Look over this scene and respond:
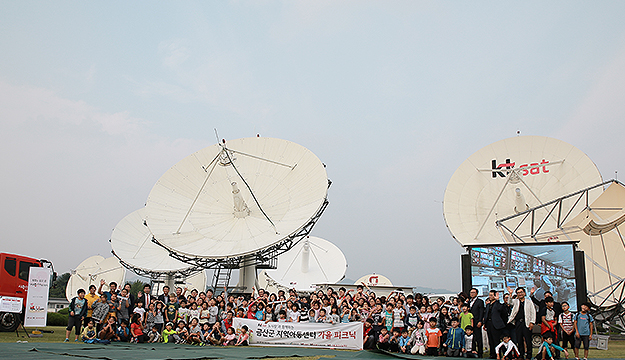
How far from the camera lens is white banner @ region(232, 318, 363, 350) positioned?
14508 mm

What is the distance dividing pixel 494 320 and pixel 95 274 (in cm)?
4282

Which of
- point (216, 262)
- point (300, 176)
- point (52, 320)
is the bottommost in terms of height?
point (52, 320)

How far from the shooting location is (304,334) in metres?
15.1

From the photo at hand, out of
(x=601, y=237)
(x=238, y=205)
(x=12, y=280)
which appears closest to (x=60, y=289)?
(x=238, y=205)

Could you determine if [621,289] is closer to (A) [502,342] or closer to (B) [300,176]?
(A) [502,342]

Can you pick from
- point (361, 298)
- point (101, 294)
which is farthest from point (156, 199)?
point (361, 298)

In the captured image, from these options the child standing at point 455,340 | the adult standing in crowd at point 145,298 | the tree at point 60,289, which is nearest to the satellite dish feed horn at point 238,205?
the adult standing in crowd at point 145,298

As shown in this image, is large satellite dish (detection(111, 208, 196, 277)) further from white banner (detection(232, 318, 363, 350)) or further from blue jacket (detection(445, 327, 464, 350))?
blue jacket (detection(445, 327, 464, 350))

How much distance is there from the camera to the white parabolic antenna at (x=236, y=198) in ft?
80.4

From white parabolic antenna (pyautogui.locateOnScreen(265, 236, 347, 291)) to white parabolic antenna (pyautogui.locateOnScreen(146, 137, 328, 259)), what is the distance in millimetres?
14416

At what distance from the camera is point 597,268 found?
76.1ft

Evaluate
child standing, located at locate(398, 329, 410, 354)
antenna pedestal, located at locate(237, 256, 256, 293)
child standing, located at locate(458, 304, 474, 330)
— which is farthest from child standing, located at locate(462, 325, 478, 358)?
antenna pedestal, located at locate(237, 256, 256, 293)

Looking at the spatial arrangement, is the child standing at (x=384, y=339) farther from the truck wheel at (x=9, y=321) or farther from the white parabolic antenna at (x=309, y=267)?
the white parabolic antenna at (x=309, y=267)

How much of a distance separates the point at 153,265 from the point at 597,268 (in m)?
29.8
